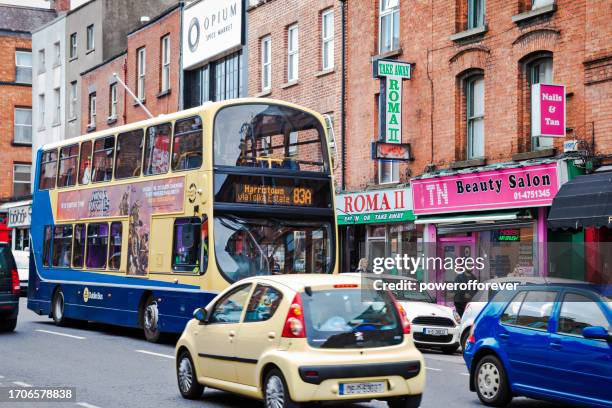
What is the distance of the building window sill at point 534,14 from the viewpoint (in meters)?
22.2

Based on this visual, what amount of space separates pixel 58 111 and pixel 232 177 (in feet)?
125

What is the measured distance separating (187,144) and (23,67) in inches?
1914

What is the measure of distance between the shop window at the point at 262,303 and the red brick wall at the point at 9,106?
5324 cm

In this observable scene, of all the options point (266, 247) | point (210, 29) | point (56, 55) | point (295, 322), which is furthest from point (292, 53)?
point (56, 55)

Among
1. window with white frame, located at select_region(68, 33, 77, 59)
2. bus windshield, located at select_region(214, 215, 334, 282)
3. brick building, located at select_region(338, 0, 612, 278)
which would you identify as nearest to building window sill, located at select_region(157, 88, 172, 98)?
window with white frame, located at select_region(68, 33, 77, 59)

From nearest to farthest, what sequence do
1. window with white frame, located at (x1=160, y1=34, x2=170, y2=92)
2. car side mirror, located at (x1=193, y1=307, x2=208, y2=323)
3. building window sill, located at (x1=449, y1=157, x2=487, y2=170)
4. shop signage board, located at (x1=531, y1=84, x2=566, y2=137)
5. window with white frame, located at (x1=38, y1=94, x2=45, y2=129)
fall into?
car side mirror, located at (x1=193, y1=307, x2=208, y2=323)
shop signage board, located at (x1=531, y1=84, x2=566, y2=137)
building window sill, located at (x1=449, y1=157, x2=487, y2=170)
window with white frame, located at (x1=160, y1=34, x2=170, y2=92)
window with white frame, located at (x1=38, y1=94, x2=45, y2=129)

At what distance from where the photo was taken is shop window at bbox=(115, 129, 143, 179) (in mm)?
20562

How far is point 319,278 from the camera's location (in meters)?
10.8

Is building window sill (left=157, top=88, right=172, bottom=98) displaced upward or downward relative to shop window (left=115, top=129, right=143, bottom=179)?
upward

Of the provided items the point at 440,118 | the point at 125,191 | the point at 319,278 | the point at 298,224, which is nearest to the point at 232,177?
the point at 298,224

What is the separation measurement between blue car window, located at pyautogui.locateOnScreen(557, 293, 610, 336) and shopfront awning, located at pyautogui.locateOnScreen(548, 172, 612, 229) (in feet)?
26.7

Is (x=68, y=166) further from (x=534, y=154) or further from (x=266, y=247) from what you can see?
(x=534, y=154)

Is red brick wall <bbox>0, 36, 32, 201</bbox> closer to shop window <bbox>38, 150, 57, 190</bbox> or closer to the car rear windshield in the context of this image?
shop window <bbox>38, 150, 57, 190</bbox>

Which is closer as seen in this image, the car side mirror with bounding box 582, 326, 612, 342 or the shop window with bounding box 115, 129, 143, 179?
the car side mirror with bounding box 582, 326, 612, 342
